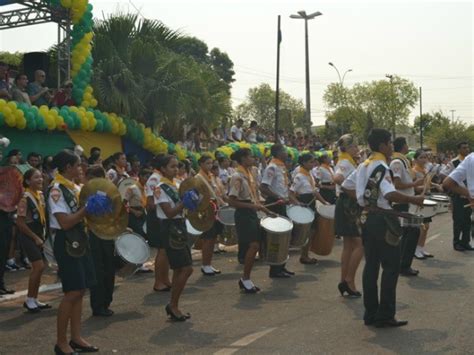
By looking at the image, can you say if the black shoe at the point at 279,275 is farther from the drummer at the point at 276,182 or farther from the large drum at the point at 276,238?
the large drum at the point at 276,238

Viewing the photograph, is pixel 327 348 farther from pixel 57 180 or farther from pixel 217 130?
pixel 217 130

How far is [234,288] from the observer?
363 inches

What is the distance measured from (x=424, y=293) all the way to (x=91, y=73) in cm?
1162

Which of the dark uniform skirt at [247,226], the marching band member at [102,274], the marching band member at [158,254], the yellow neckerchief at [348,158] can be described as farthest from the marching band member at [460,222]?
the marching band member at [102,274]

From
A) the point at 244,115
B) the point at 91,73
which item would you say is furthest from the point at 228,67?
the point at 91,73

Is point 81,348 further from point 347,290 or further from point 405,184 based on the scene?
point 405,184

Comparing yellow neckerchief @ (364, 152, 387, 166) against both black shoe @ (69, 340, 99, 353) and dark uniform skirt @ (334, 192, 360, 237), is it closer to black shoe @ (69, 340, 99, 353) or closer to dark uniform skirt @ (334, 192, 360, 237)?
dark uniform skirt @ (334, 192, 360, 237)

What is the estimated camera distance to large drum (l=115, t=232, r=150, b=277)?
8023mm

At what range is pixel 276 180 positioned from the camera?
10.3 metres

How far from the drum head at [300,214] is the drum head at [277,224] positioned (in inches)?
32.8

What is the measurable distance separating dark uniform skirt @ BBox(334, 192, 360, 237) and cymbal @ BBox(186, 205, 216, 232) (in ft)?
6.32

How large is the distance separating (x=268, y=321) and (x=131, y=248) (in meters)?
1.94

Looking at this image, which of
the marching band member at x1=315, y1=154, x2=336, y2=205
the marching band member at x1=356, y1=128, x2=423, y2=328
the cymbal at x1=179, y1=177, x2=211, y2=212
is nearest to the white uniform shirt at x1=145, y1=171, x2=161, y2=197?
the cymbal at x1=179, y1=177, x2=211, y2=212

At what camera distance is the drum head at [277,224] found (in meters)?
9.14
